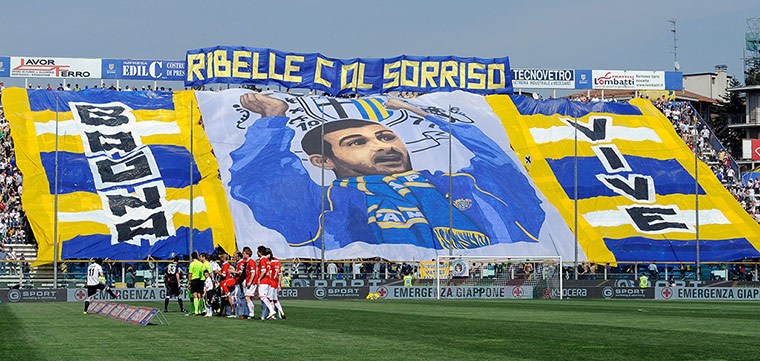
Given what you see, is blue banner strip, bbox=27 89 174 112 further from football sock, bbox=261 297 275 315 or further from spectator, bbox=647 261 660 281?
football sock, bbox=261 297 275 315

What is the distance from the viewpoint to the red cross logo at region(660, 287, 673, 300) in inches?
2186

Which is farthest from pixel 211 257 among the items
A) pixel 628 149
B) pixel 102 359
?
pixel 628 149

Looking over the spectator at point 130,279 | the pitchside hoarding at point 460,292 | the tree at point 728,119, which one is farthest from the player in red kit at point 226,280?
the tree at point 728,119

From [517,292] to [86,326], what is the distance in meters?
34.1

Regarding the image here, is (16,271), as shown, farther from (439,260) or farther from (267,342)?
(267,342)

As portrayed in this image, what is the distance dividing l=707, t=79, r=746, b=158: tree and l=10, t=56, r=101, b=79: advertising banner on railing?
240 feet

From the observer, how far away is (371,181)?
75.8m

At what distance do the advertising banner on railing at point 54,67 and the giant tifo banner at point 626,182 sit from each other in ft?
119

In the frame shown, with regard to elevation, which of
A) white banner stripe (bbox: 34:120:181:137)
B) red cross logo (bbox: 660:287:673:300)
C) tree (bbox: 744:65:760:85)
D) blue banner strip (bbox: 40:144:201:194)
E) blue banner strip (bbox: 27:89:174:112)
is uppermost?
tree (bbox: 744:65:760:85)

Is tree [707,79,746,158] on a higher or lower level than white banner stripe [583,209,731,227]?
higher

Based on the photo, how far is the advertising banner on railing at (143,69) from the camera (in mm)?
91312

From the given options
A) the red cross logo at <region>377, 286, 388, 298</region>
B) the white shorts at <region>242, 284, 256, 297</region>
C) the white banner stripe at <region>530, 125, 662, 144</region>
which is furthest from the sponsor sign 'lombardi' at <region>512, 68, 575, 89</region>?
the white shorts at <region>242, 284, 256, 297</region>

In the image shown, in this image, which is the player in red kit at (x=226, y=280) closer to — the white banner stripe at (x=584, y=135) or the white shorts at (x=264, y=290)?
the white shorts at (x=264, y=290)

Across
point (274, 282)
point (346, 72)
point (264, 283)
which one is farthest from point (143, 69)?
point (264, 283)
